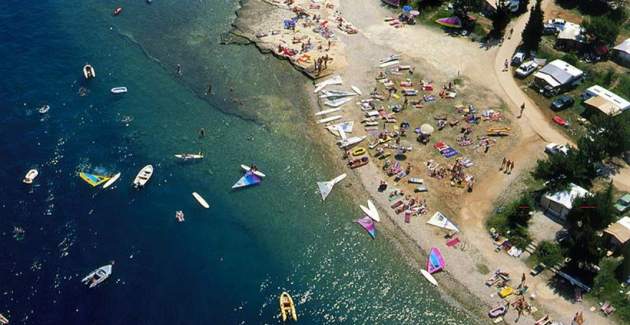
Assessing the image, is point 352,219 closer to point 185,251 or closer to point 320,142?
A: point 320,142

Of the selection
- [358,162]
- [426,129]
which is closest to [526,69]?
[426,129]

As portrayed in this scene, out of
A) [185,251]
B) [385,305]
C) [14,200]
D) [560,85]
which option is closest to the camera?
[385,305]

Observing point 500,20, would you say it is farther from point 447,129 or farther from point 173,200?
point 173,200

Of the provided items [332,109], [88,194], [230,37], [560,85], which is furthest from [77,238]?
[560,85]

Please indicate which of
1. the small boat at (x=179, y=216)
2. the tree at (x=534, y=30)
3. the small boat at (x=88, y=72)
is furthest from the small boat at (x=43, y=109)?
the tree at (x=534, y=30)

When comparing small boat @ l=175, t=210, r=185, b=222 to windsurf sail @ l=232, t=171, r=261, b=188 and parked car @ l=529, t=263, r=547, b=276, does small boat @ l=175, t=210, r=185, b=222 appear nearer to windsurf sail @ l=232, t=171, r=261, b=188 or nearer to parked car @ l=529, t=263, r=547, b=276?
windsurf sail @ l=232, t=171, r=261, b=188

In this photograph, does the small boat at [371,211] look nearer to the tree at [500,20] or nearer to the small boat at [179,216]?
the small boat at [179,216]
